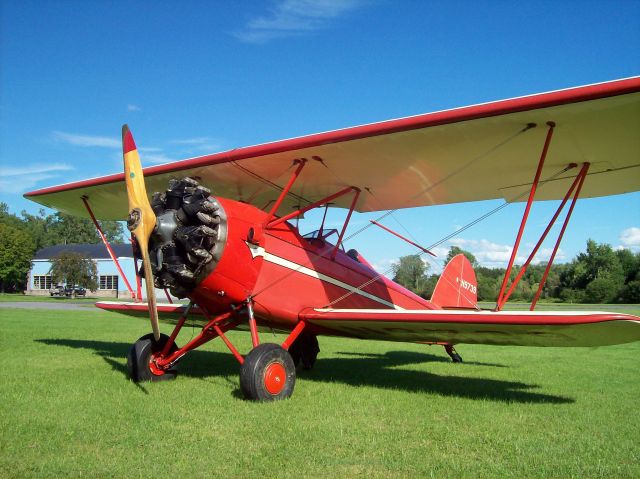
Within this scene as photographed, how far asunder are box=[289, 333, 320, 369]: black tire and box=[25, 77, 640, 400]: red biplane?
2 cm

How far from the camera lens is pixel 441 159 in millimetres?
6641

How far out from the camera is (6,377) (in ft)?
21.8

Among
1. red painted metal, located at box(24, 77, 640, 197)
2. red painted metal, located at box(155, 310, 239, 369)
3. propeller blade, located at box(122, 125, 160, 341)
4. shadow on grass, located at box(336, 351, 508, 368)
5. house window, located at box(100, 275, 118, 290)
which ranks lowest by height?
shadow on grass, located at box(336, 351, 508, 368)

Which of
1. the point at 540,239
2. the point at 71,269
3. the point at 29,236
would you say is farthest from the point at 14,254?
the point at 540,239

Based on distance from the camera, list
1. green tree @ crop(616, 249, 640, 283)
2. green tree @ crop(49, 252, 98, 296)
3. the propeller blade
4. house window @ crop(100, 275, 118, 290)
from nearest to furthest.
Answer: the propeller blade → green tree @ crop(49, 252, 98, 296) → house window @ crop(100, 275, 118, 290) → green tree @ crop(616, 249, 640, 283)

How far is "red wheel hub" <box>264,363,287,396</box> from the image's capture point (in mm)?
5613

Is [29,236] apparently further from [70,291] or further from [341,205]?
[341,205]

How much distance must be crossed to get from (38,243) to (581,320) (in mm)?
94341

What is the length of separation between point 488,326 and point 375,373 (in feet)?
9.34

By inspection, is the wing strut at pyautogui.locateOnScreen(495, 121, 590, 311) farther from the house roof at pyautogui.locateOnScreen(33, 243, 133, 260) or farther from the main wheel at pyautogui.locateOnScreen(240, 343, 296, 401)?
the house roof at pyautogui.locateOnScreen(33, 243, 133, 260)

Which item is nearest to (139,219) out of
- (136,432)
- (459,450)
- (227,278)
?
(227,278)

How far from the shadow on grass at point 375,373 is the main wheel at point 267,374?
0.58m

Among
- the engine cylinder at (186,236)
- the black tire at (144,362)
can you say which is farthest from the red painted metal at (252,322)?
the black tire at (144,362)

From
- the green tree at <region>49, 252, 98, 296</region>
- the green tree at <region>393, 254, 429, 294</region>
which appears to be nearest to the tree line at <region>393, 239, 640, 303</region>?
the green tree at <region>393, 254, 429, 294</region>
